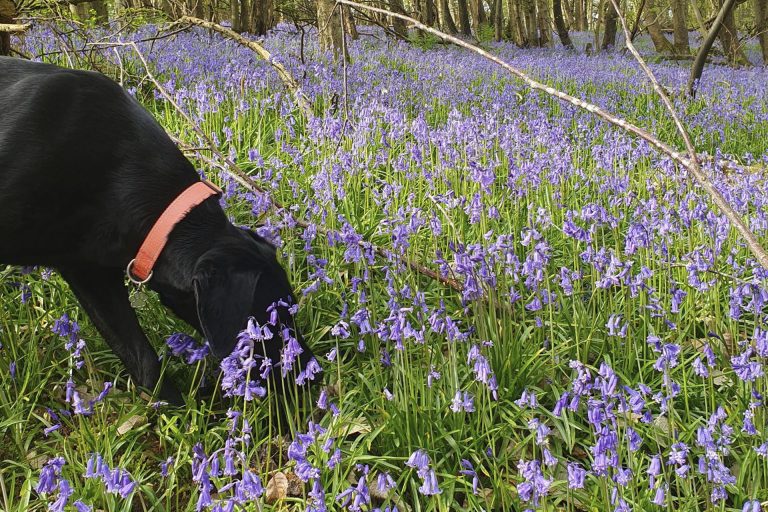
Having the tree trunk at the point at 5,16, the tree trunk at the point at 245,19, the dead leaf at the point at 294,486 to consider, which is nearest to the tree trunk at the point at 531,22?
the tree trunk at the point at 245,19

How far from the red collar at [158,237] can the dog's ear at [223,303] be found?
11.4 inches

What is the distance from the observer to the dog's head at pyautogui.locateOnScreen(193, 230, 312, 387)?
252cm

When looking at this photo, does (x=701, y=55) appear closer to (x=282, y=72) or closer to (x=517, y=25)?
(x=282, y=72)

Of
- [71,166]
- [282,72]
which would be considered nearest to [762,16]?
[282,72]

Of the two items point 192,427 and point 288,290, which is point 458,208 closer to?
point 288,290

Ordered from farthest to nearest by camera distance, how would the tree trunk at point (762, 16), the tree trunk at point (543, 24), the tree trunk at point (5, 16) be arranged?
the tree trunk at point (543, 24) < the tree trunk at point (762, 16) < the tree trunk at point (5, 16)

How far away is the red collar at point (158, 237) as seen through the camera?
108 inches

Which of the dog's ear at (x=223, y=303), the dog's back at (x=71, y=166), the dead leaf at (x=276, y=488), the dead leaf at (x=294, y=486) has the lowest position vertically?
the dead leaf at (x=294, y=486)

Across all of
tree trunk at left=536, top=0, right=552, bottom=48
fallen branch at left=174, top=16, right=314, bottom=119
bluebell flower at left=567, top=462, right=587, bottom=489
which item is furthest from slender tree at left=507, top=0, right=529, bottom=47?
bluebell flower at left=567, top=462, right=587, bottom=489

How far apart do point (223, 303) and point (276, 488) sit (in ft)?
2.41

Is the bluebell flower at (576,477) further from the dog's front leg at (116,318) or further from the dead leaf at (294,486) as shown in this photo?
the dog's front leg at (116,318)

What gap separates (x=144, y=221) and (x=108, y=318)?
57 cm

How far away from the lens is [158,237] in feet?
9.05

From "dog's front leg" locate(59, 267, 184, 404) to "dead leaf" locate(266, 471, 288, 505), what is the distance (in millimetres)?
742
